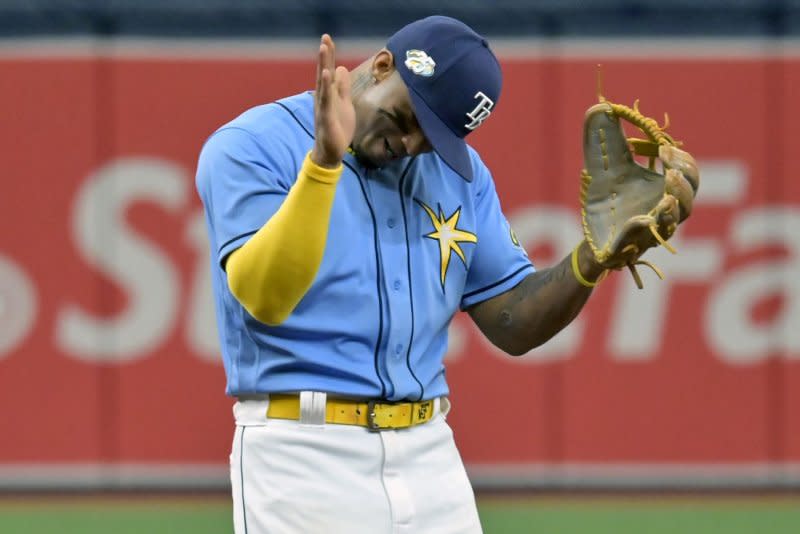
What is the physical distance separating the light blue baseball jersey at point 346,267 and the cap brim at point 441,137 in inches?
5.2

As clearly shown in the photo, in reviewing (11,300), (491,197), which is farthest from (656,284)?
(491,197)

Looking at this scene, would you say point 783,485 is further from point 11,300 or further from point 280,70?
point 11,300

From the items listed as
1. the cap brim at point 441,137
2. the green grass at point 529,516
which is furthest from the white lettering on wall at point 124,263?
the cap brim at point 441,137

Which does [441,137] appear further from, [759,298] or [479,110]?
[759,298]

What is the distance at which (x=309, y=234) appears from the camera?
7.79 ft

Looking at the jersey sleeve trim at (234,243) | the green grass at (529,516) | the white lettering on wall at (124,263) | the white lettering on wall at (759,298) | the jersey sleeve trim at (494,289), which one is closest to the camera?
the jersey sleeve trim at (234,243)

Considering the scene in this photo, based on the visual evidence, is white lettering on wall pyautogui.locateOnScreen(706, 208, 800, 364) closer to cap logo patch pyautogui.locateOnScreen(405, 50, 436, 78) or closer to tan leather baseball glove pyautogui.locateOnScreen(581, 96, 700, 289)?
tan leather baseball glove pyautogui.locateOnScreen(581, 96, 700, 289)

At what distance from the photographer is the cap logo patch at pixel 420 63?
2.61 m

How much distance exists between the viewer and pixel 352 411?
2.64 m

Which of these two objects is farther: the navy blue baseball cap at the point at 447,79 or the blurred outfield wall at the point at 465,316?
the blurred outfield wall at the point at 465,316

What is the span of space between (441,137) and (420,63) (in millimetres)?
137

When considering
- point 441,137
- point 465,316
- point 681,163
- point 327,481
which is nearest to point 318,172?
point 441,137

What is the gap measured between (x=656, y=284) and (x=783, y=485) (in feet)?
3.35

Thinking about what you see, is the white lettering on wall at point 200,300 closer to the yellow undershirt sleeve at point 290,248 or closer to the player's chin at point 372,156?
the player's chin at point 372,156
